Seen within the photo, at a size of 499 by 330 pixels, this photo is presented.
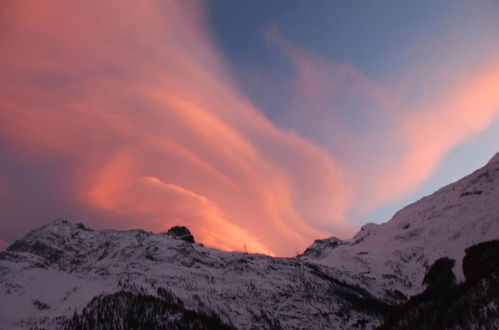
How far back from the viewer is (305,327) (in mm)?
198250

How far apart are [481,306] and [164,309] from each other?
396ft

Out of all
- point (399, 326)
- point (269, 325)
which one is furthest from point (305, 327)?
point (399, 326)

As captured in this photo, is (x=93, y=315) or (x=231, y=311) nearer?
(x=93, y=315)

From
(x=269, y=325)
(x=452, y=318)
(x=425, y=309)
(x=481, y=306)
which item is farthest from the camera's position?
(x=269, y=325)

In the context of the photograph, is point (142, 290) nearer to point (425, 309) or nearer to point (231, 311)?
point (231, 311)

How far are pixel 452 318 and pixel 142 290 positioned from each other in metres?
131

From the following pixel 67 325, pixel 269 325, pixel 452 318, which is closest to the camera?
pixel 452 318

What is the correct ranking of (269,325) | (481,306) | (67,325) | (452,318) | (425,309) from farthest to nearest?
(269,325)
(67,325)
(425,309)
(452,318)
(481,306)

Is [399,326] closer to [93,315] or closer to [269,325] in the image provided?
[269,325]

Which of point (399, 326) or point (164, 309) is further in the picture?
point (164, 309)

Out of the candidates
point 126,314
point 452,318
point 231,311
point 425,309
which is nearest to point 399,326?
point 425,309

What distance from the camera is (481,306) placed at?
336ft

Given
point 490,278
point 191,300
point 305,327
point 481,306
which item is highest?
point 191,300

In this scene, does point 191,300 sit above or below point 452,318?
above
